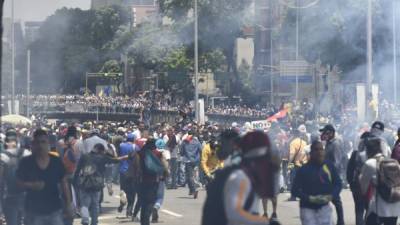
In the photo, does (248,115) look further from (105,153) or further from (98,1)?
(98,1)

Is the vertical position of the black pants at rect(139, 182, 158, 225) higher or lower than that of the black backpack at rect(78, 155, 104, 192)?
lower

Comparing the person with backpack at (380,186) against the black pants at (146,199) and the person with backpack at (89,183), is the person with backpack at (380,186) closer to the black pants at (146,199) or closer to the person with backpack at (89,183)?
the black pants at (146,199)

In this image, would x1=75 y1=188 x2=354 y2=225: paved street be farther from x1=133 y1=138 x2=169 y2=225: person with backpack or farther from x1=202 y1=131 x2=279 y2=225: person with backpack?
x1=202 y1=131 x2=279 y2=225: person with backpack

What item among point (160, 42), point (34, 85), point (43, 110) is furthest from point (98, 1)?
point (160, 42)

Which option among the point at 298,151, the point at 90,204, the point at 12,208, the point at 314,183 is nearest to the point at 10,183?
the point at 12,208

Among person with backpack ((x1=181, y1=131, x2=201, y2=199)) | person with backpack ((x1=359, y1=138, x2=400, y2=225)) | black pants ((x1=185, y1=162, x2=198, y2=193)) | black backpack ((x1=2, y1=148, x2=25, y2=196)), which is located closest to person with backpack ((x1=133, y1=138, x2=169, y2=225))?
black backpack ((x1=2, y1=148, x2=25, y2=196))

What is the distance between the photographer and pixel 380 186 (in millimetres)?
14125

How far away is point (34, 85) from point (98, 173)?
9820 centimetres

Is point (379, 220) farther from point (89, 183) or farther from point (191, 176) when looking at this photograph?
point (191, 176)

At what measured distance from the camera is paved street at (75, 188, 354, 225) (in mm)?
20188

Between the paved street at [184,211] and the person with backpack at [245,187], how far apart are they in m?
10.4

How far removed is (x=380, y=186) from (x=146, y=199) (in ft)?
14.3

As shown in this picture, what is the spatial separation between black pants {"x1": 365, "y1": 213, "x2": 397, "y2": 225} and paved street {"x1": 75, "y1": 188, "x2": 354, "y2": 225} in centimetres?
486

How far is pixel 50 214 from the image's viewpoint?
1273 cm
